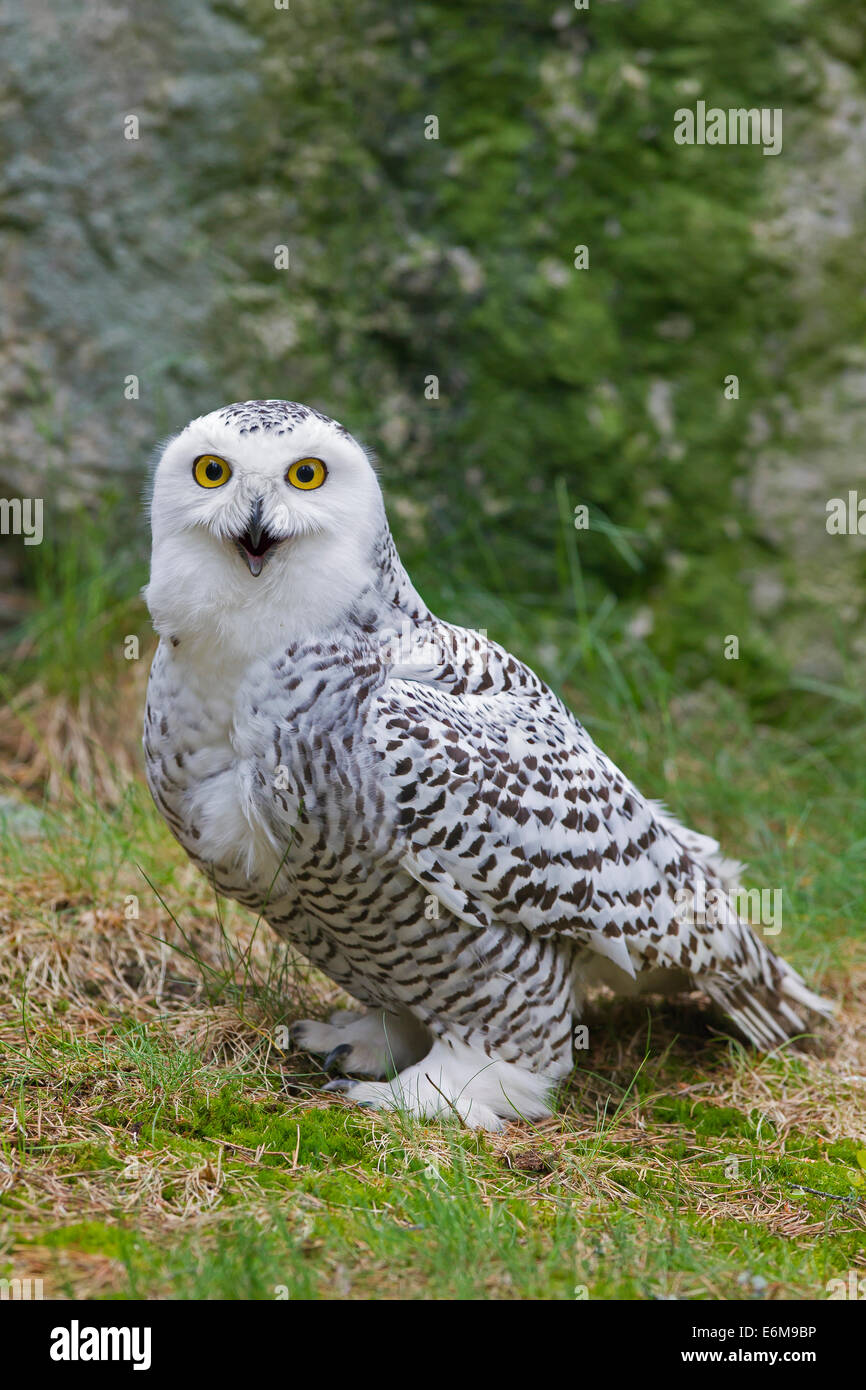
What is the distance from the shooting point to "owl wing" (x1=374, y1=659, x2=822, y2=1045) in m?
3.27

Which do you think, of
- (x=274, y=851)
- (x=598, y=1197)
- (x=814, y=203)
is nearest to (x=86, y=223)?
(x=814, y=203)

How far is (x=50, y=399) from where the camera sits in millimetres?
5941

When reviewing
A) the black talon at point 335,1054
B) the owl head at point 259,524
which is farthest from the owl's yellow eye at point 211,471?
the black talon at point 335,1054

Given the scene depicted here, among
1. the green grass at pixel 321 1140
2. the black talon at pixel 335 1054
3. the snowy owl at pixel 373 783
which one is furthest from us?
the black talon at pixel 335 1054

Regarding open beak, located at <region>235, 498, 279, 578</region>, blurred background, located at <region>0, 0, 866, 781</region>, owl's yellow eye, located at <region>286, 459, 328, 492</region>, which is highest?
blurred background, located at <region>0, 0, 866, 781</region>

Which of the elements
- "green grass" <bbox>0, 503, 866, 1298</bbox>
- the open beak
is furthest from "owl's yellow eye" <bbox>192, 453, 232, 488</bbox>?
"green grass" <bbox>0, 503, 866, 1298</bbox>

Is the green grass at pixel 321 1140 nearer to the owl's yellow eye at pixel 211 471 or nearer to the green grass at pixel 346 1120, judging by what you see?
the green grass at pixel 346 1120

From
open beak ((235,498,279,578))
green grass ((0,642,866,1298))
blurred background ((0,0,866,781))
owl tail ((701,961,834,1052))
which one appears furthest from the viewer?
blurred background ((0,0,866,781))

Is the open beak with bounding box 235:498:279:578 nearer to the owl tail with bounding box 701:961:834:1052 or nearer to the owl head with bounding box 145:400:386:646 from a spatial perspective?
the owl head with bounding box 145:400:386:646

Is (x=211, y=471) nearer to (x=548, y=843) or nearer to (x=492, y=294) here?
(x=548, y=843)

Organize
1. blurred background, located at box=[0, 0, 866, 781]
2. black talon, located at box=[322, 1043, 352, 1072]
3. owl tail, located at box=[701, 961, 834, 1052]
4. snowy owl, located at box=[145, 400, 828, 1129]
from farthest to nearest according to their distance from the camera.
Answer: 1. blurred background, located at box=[0, 0, 866, 781]
2. owl tail, located at box=[701, 961, 834, 1052]
3. black talon, located at box=[322, 1043, 352, 1072]
4. snowy owl, located at box=[145, 400, 828, 1129]

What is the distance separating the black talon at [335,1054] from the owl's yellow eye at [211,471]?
5.52 feet

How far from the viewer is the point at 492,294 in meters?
6.07

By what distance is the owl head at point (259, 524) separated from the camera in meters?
3.11
